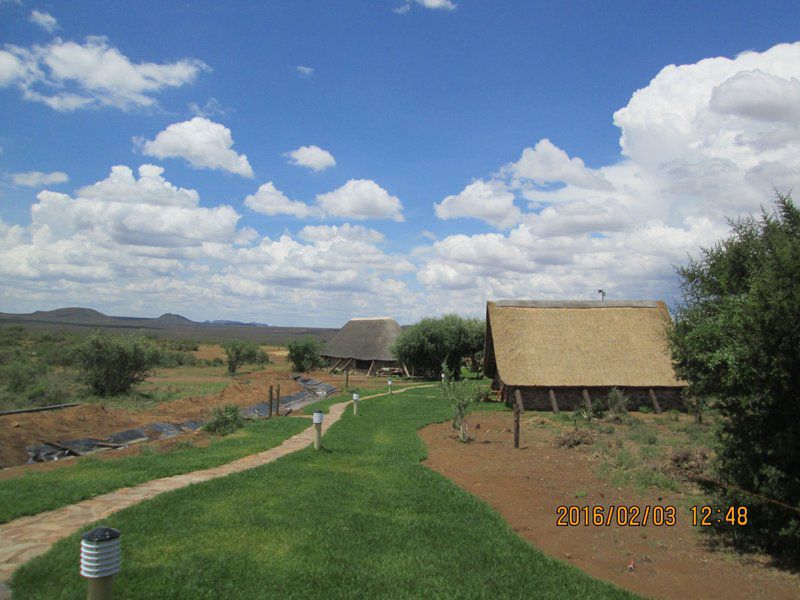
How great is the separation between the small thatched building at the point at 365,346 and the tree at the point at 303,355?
2.48 meters

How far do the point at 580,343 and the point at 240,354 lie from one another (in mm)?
31640

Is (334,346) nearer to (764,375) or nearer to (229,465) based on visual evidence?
(229,465)

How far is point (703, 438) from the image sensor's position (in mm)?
15727

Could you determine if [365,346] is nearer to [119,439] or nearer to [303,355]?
[303,355]

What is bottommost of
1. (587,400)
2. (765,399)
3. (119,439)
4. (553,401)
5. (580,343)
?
(119,439)

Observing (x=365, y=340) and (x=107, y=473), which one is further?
→ (x=365, y=340)

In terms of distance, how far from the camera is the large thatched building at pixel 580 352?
23203 millimetres

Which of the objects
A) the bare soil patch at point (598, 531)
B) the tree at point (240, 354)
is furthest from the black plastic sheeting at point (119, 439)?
the tree at point (240, 354)

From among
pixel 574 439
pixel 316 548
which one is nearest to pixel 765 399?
pixel 316 548

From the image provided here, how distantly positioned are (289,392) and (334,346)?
23180mm

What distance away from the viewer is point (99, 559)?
154 inches

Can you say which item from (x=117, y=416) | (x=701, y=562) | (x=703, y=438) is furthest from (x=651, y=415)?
(x=117, y=416)

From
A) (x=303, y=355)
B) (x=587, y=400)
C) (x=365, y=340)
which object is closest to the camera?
(x=587, y=400)
